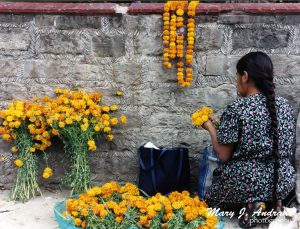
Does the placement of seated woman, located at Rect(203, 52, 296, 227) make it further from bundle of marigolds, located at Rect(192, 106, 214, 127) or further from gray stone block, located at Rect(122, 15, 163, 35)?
gray stone block, located at Rect(122, 15, 163, 35)

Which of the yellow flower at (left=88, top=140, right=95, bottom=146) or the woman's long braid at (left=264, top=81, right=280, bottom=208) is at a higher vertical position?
the woman's long braid at (left=264, top=81, right=280, bottom=208)

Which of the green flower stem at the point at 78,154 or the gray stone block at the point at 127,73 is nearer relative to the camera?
the green flower stem at the point at 78,154

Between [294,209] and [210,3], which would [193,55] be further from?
[294,209]

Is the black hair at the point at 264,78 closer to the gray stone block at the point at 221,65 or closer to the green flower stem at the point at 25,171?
the gray stone block at the point at 221,65

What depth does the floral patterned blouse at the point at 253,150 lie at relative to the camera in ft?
11.0

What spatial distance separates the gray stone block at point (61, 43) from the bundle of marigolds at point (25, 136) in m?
0.50

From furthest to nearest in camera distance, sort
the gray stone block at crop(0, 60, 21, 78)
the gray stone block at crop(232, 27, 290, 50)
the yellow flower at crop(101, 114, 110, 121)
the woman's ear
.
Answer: the gray stone block at crop(0, 60, 21, 78) < the yellow flower at crop(101, 114, 110, 121) < the gray stone block at crop(232, 27, 290, 50) < the woman's ear

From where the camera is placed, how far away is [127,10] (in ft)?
12.8

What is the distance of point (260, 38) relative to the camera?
3.88 meters

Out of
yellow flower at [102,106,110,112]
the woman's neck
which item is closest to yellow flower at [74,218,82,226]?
yellow flower at [102,106,110,112]

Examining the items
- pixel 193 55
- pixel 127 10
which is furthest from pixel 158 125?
pixel 127 10

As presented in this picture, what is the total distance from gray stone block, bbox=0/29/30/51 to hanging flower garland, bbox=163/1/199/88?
119cm

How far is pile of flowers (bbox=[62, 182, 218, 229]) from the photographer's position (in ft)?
10.8

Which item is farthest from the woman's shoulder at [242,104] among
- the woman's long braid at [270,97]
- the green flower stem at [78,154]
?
the green flower stem at [78,154]
